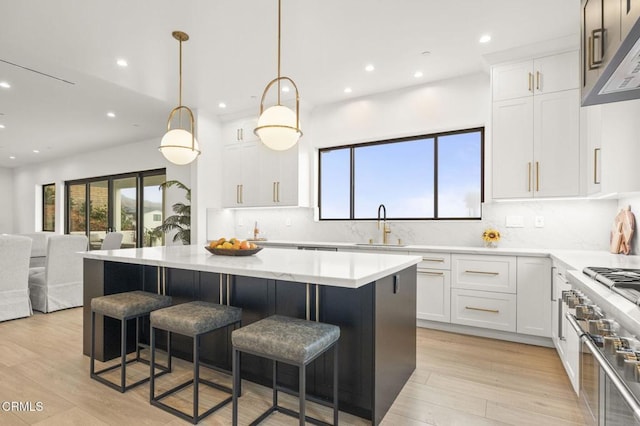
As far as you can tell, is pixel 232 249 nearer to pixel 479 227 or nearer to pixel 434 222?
pixel 434 222

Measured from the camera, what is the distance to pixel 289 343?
164cm

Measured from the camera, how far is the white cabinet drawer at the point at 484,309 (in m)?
3.28

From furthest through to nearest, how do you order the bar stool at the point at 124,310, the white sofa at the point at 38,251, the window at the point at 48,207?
the window at the point at 48,207 → the white sofa at the point at 38,251 → the bar stool at the point at 124,310

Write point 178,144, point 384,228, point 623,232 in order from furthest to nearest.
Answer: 1. point 384,228
2. point 178,144
3. point 623,232

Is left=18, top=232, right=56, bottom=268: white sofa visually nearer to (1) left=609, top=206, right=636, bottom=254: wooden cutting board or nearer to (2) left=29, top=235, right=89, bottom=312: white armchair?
(2) left=29, top=235, right=89, bottom=312: white armchair

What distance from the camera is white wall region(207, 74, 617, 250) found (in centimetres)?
348

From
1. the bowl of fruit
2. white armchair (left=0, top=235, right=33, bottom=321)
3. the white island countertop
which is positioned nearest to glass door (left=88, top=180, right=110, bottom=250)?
white armchair (left=0, top=235, right=33, bottom=321)

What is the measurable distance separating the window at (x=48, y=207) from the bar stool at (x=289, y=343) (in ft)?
32.5

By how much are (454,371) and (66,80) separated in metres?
5.05

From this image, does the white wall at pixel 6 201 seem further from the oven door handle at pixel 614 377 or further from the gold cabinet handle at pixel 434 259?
the oven door handle at pixel 614 377

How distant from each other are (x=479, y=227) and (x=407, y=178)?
3.51 ft

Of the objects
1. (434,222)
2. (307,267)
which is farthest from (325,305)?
(434,222)

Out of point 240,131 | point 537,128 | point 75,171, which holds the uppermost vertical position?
point 240,131

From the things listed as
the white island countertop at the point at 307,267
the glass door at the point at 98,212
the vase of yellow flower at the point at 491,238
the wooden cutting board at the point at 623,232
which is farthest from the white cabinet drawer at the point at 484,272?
the glass door at the point at 98,212
